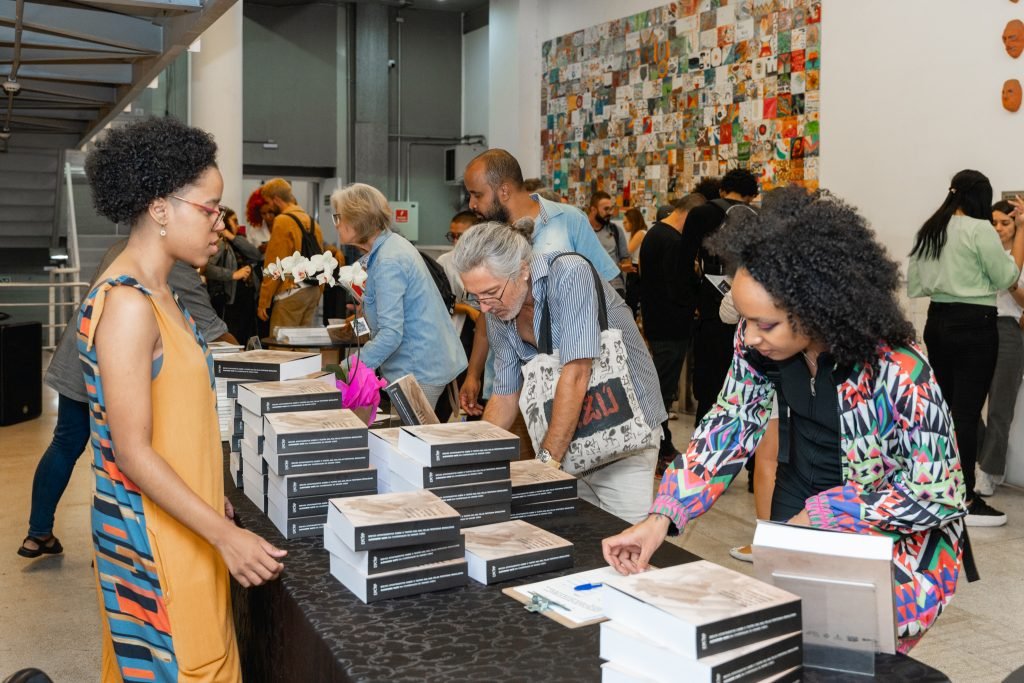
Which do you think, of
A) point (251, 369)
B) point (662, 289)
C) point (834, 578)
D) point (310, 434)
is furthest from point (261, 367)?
point (662, 289)

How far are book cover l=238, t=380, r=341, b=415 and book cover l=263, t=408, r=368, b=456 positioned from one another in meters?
0.15

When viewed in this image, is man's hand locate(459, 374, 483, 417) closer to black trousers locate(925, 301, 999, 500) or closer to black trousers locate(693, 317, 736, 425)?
black trousers locate(693, 317, 736, 425)

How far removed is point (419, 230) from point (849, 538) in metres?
15.4

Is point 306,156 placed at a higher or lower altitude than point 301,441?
higher

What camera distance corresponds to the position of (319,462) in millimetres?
2035

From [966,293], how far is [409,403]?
11.2ft

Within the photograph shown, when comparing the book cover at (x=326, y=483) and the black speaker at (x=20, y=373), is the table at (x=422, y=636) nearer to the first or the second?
the book cover at (x=326, y=483)

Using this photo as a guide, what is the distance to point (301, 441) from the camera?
2.03 meters

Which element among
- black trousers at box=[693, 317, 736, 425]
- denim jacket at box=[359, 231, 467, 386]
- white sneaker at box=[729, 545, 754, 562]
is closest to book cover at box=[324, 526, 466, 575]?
denim jacket at box=[359, 231, 467, 386]

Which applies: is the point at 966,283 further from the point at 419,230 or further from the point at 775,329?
the point at 419,230

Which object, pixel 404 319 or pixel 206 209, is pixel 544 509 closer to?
pixel 206 209

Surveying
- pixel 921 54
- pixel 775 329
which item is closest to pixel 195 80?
pixel 921 54

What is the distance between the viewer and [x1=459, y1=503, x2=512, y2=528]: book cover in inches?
77.6

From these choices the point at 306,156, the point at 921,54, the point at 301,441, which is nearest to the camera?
the point at 301,441
